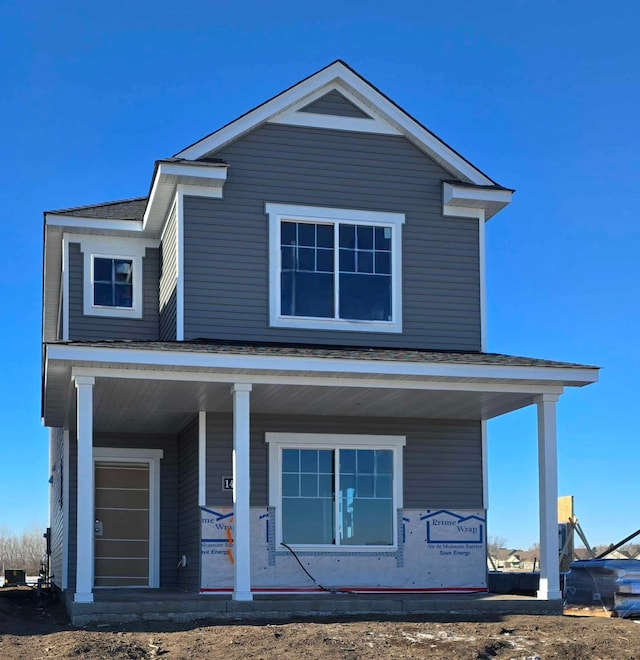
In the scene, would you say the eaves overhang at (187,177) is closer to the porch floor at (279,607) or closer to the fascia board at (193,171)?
the fascia board at (193,171)

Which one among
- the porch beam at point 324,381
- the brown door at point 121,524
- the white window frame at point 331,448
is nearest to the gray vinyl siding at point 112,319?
the brown door at point 121,524

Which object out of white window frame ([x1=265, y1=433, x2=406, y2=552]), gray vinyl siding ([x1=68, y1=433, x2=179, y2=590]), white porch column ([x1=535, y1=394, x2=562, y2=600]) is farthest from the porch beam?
gray vinyl siding ([x1=68, y1=433, x2=179, y2=590])

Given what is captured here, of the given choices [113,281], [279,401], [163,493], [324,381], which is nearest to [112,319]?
[113,281]

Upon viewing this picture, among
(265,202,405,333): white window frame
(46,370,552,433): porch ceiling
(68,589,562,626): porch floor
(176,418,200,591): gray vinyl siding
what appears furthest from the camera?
(265,202,405,333): white window frame

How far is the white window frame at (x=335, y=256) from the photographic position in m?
15.4

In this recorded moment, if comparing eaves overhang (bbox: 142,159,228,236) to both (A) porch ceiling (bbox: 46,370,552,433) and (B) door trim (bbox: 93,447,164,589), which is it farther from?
(B) door trim (bbox: 93,447,164,589)

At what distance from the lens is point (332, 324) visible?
15492 millimetres

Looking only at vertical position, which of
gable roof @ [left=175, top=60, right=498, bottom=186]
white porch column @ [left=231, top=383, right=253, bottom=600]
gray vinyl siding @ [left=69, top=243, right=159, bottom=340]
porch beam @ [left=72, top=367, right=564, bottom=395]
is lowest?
white porch column @ [left=231, top=383, right=253, bottom=600]

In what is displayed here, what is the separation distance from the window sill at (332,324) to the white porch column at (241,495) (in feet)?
7.57

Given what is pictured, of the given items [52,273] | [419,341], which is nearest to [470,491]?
[419,341]

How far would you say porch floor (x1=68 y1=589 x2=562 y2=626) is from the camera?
1198cm

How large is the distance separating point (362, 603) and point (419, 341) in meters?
4.45

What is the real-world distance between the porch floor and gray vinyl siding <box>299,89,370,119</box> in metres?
7.06

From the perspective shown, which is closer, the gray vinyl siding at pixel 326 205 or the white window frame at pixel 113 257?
the gray vinyl siding at pixel 326 205
